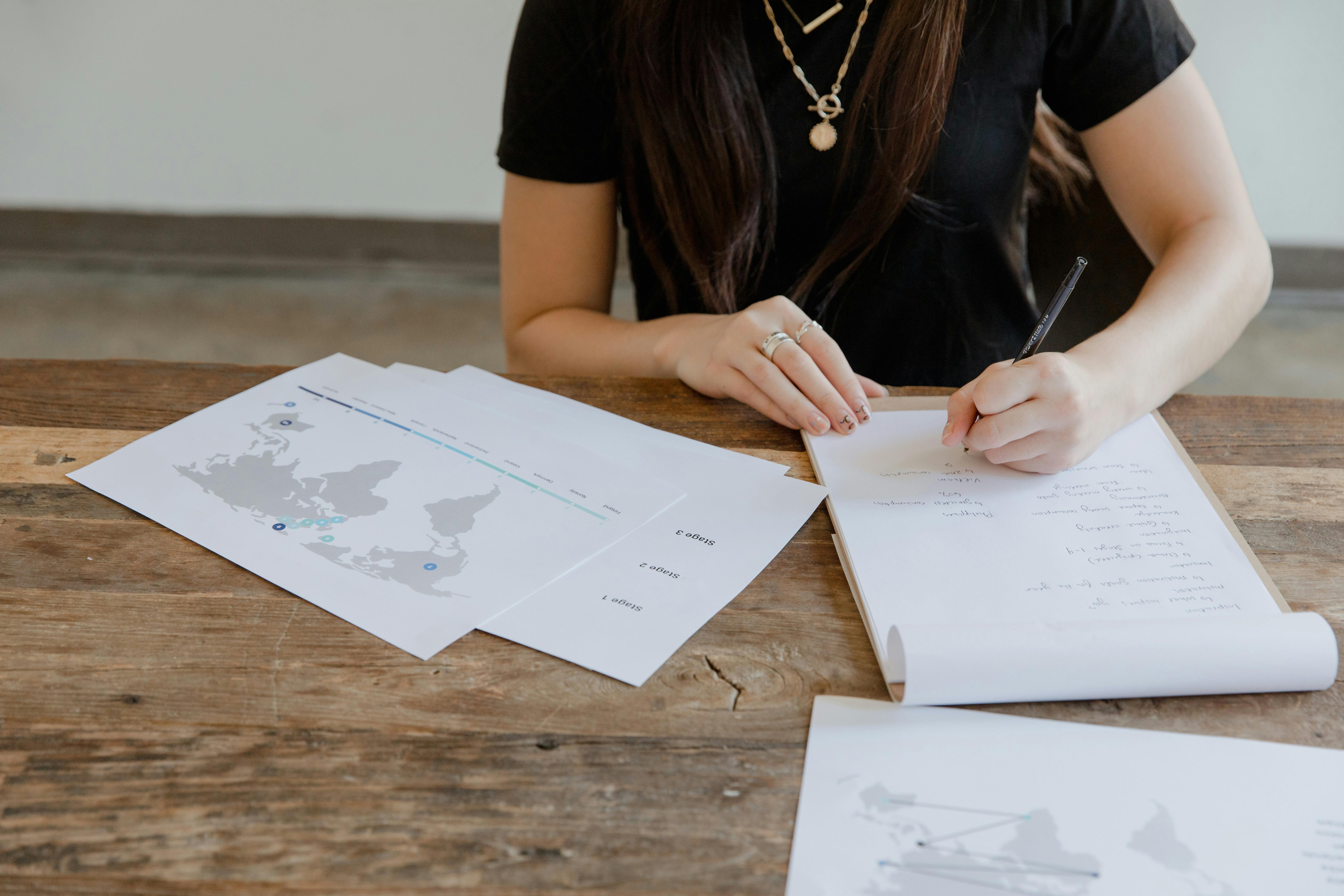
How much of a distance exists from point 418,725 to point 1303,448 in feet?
2.29

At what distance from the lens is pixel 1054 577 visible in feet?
1.95

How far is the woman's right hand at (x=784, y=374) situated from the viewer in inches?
29.7

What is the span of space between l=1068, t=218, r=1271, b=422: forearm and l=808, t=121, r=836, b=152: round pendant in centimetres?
35

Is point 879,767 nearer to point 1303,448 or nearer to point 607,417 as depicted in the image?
point 607,417

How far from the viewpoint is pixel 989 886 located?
1.36ft

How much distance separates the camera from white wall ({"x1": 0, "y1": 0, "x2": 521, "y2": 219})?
252cm

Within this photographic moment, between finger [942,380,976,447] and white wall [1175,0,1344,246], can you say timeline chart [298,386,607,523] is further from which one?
white wall [1175,0,1344,246]

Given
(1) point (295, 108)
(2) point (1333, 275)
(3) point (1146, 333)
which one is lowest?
(2) point (1333, 275)

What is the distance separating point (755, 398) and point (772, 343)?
0.05 m

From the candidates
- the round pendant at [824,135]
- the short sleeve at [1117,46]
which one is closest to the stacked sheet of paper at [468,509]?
the round pendant at [824,135]

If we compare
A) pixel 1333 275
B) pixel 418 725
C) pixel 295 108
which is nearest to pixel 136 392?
pixel 418 725

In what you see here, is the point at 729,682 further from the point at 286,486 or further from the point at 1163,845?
the point at 286,486

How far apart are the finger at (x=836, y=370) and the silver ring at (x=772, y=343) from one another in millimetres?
12

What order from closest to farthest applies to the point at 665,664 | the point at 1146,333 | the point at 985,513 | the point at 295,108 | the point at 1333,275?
1. the point at 665,664
2. the point at 985,513
3. the point at 1146,333
4. the point at 295,108
5. the point at 1333,275
